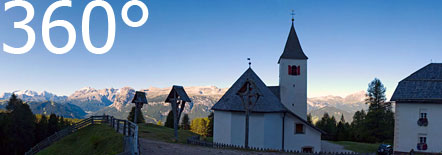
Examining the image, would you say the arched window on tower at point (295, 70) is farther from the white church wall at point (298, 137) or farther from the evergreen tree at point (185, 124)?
the evergreen tree at point (185, 124)

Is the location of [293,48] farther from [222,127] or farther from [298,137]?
[222,127]

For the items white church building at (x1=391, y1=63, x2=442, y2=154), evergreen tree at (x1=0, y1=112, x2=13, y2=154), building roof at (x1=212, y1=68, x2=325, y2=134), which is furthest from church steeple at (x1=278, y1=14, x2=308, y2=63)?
evergreen tree at (x1=0, y1=112, x2=13, y2=154)

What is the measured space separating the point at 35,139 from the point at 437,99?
70714 mm

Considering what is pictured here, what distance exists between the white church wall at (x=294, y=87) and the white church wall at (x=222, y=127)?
10.1m

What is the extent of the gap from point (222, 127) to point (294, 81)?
12.5 metres

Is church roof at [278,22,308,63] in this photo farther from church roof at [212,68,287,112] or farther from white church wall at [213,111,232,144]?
white church wall at [213,111,232,144]

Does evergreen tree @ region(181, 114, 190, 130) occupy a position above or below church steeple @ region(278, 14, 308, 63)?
below

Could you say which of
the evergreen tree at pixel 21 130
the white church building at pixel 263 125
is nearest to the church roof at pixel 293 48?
the white church building at pixel 263 125

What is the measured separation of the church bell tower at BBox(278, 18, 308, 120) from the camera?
39750 mm

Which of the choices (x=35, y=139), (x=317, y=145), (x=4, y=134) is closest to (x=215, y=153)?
(x=317, y=145)

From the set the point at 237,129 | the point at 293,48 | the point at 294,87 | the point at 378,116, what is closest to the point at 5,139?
the point at 237,129

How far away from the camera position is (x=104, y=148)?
2333 cm

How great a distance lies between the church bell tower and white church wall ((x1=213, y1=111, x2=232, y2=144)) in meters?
10.1

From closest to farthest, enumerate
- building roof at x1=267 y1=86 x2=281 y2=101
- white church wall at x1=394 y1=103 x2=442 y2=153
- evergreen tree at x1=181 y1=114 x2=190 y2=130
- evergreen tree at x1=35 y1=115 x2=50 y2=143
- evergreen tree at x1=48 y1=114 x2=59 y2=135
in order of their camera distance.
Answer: white church wall at x1=394 y1=103 x2=442 y2=153, building roof at x1=267 y1=86 x2=281 y2=101, evergreen tree at x1=35 y1=115 x2=50 y2=143, evergreen tree at x1=48 y1=114 x2=59 y2=135, evergreen tree at x1=181 y1=114 x2=190 y2=130
